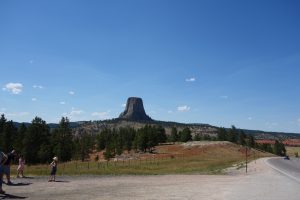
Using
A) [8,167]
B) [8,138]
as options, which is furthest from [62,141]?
[8,167]

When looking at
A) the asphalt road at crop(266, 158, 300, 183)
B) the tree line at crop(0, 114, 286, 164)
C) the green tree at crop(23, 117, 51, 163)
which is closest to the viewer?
the asphalt road at crop(266, 158, 300, 183)

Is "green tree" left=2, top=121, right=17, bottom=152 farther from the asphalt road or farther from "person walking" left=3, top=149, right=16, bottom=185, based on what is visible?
"person walking" left=3, top=149, right=16, bottom=185

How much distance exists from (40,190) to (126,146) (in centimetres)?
9495

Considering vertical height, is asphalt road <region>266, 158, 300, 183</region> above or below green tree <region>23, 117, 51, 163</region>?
below

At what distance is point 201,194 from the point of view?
2048 cm

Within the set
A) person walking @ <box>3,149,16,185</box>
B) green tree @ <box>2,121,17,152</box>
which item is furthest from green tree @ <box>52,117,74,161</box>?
person walking @ <box>3,149,16,185</box>

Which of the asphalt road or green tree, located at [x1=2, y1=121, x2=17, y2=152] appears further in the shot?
green tree, located at [x1=2, y1=121, x2=17, y2=152]

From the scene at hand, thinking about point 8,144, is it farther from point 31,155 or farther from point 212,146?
point 212,146

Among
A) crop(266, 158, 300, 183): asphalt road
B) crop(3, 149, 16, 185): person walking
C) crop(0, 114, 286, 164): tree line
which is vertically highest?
crop(0, 114, 286, 164): tree line

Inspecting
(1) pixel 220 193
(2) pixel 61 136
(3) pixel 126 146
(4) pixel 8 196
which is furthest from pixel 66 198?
(3) pixel 126 146

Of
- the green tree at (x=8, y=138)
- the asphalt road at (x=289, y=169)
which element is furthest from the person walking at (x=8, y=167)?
the green tree at (x=8, y=138)

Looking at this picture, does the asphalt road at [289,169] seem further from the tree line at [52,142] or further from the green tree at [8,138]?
the green tree at [8,138]

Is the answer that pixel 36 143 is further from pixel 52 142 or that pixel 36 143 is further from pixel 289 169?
pixel 289 169

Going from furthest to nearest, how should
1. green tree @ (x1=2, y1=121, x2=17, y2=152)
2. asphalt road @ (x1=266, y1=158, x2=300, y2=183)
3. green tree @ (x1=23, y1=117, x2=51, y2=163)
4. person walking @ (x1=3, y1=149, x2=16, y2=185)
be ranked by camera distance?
1. green tree @ (x1=2, y1=121, x2=17, y2=152)
2. green tree @ (x1=23, y1=117, x2=51, y2=163)
3. asphalt road @ (x1=266, y1=158, x2=300, y2=183)
4. person walking @ (x1=3, y1=149, x2=16, y2=185)
